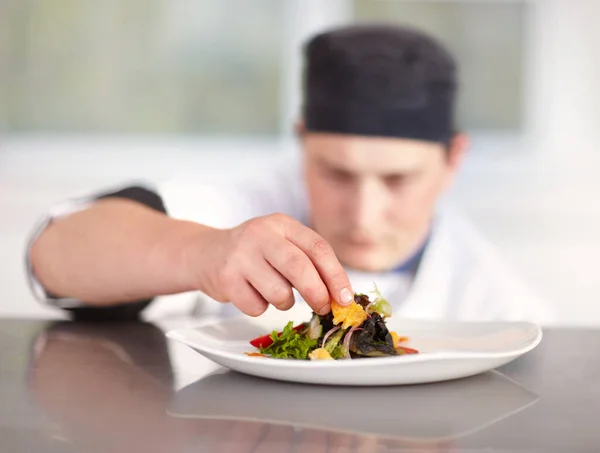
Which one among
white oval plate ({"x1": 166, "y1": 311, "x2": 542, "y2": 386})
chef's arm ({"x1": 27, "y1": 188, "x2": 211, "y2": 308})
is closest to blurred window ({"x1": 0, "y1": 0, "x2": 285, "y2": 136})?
chef's arm ({"x1": 27, "y1": 188, "x2": 211, "y2": 308})

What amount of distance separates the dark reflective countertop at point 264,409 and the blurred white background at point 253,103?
1904 mm

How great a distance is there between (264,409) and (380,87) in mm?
1103

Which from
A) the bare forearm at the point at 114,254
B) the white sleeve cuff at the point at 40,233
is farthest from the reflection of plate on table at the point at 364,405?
the white sleeve cuff at the point at 40,233

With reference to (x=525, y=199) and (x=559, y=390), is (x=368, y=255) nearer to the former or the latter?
(x=559, y=390)

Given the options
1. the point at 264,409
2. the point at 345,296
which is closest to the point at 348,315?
the point at 345,296

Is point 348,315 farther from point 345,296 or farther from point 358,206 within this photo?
point 358,206

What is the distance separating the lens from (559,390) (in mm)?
707

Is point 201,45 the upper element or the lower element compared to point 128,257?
upper

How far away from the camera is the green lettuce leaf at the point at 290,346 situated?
28.5 inches

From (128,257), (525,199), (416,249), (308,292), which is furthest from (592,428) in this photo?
(525,199)

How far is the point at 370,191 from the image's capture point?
1.59 meters

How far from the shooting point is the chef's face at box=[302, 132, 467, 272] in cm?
160

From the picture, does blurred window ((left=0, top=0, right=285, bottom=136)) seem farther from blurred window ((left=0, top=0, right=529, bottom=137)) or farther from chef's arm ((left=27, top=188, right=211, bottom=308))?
chef's arm ((left=27, top=188, right=211, bottom=308))

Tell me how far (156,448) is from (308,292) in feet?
0.86
